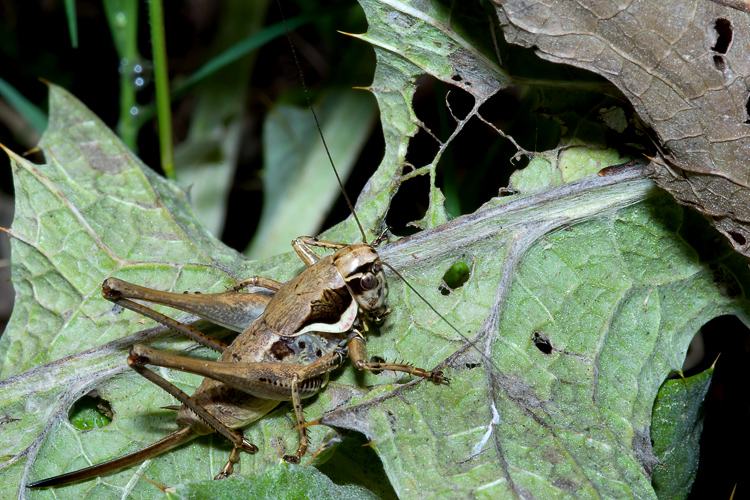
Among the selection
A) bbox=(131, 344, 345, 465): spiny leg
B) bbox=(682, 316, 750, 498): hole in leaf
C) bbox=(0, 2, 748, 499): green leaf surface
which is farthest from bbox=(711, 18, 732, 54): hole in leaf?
bbox=(131, 344, 345, 465): spiny leg

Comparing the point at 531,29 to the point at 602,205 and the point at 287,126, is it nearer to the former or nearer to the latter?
the point at 602,205

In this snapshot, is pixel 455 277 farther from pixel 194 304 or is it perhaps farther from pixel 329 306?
pixel 194 304

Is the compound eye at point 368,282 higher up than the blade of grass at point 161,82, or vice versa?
the blade of grass at point 161,82

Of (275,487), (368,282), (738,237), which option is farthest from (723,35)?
(275,487)

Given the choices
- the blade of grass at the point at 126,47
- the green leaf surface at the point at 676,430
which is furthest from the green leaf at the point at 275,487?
the blade of grass at the point at 126,47

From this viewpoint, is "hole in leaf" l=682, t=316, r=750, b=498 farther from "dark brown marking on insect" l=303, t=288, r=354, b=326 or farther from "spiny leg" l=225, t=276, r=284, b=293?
"spiny leg" l=225, t=276, r=284, b=293

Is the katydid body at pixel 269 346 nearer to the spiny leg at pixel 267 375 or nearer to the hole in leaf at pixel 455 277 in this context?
the spiny leg at pixel 267 375

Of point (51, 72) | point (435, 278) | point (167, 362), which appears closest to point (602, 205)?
point (435, 278)
